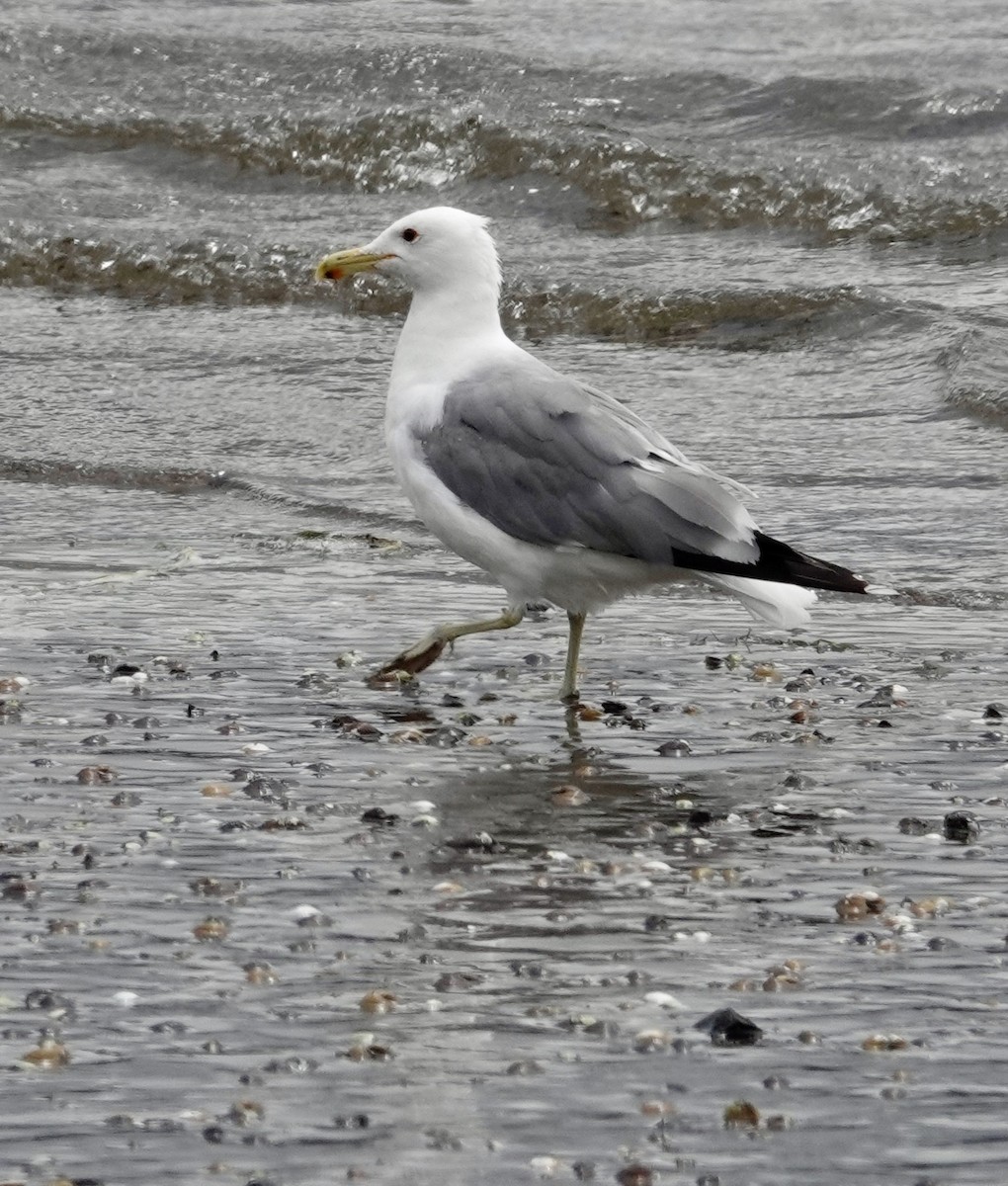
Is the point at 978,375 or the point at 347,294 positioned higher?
the point at 978,375

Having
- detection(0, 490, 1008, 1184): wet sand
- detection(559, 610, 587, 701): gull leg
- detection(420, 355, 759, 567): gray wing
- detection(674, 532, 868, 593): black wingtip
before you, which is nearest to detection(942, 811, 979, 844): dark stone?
detection(0, 490, 1008, 1184): wet sand

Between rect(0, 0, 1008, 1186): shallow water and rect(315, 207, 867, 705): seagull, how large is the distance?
9.3 inches

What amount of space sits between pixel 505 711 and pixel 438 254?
1529mm

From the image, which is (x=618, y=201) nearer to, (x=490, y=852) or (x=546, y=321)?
(x=546, y=321)

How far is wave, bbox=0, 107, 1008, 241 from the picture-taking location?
1258 cm

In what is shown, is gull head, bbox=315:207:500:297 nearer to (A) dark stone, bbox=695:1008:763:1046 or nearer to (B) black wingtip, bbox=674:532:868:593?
(B) black wingtip, bbox=674:532:868:593

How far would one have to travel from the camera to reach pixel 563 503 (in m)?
5.46

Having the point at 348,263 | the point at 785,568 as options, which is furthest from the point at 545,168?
the point at 785,568

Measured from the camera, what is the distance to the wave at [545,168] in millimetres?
12578

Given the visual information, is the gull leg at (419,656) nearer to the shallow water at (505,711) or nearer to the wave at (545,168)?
the shallow water at (505,711)

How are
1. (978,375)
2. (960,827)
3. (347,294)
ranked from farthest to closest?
(347,294)
(978,375)
(960,827)

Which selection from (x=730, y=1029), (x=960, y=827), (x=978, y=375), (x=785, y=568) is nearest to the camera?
(x=730, y=1029)

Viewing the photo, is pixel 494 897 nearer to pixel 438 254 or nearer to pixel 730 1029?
pixel 730 1029

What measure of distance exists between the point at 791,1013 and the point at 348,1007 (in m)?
0.65
